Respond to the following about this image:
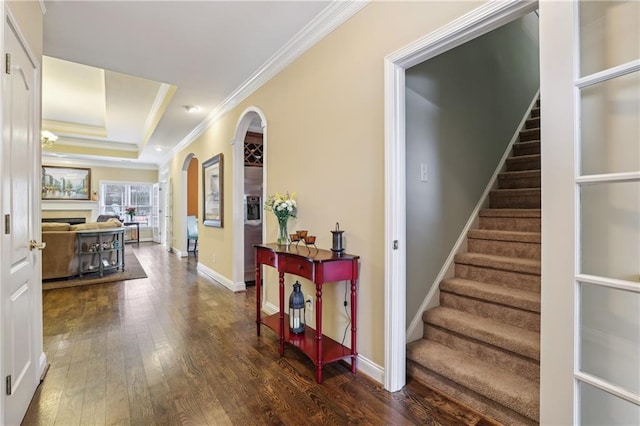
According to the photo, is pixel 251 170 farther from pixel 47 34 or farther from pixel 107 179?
pixel 107 179

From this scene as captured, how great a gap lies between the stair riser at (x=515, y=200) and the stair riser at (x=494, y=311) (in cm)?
115

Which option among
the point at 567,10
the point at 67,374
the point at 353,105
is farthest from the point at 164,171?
the point at 567,10

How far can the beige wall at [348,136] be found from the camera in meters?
1.94

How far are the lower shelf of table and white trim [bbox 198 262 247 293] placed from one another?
5.60 ft

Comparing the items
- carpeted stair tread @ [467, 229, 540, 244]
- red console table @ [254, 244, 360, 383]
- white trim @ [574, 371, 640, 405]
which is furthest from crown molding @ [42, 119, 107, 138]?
white trim @ [574, 371, 640, 405]

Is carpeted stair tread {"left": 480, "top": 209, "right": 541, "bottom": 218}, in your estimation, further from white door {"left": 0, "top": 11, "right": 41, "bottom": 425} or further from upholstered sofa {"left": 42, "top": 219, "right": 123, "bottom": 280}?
upholstered sofa {"left": 42, "top": 219, "right": 123, "bottom": 280}

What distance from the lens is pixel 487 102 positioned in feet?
9.52

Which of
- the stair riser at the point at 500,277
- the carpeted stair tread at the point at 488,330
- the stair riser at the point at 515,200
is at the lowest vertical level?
the carpeted stair tread at the point at 488,330

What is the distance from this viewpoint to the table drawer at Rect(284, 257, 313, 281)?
2041 mm

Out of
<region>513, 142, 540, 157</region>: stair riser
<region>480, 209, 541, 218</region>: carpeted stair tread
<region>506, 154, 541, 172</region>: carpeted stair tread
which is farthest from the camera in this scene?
<region>513, 142, 540, 157</region>: stair riser

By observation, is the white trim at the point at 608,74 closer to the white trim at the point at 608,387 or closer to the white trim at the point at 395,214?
the white trim at the point at 395,214

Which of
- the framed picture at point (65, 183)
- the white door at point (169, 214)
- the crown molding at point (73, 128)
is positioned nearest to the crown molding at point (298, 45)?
the white door at point (169, 214)

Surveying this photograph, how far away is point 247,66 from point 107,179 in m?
8.50

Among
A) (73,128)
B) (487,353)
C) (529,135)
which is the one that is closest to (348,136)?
(487,353)
